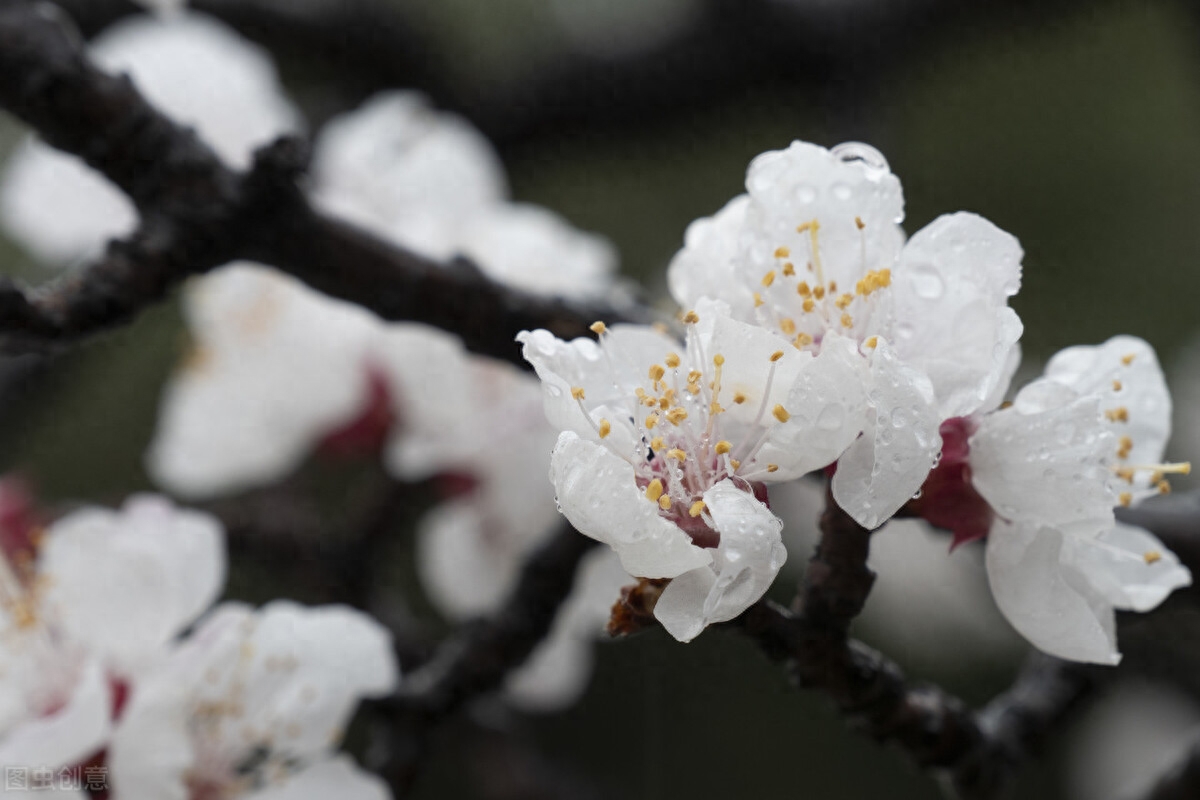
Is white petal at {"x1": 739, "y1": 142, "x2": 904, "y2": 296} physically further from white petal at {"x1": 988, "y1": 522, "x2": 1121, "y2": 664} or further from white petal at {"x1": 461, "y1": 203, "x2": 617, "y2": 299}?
white petal at {"x1": 461, "y1": 203, "x2": 617, "y2": 299}

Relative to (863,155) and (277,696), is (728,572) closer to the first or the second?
(863,155)

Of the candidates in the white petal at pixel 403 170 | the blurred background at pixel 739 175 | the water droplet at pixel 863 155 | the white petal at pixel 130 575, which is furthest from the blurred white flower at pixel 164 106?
the water droplet at pixel 863 155

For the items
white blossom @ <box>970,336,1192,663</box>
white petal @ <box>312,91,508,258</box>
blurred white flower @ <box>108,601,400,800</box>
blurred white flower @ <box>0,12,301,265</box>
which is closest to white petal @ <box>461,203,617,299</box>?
white petal @ <box>312,91,508,258</box>

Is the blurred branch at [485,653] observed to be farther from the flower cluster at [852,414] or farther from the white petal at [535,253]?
the white petal at [535,253]

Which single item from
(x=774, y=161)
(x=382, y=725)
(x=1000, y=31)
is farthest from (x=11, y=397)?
(x=1000, y=31)

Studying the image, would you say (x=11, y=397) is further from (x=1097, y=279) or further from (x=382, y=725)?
(x=1097, y=279)

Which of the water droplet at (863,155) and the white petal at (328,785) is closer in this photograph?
the water droplet at (863,155)
